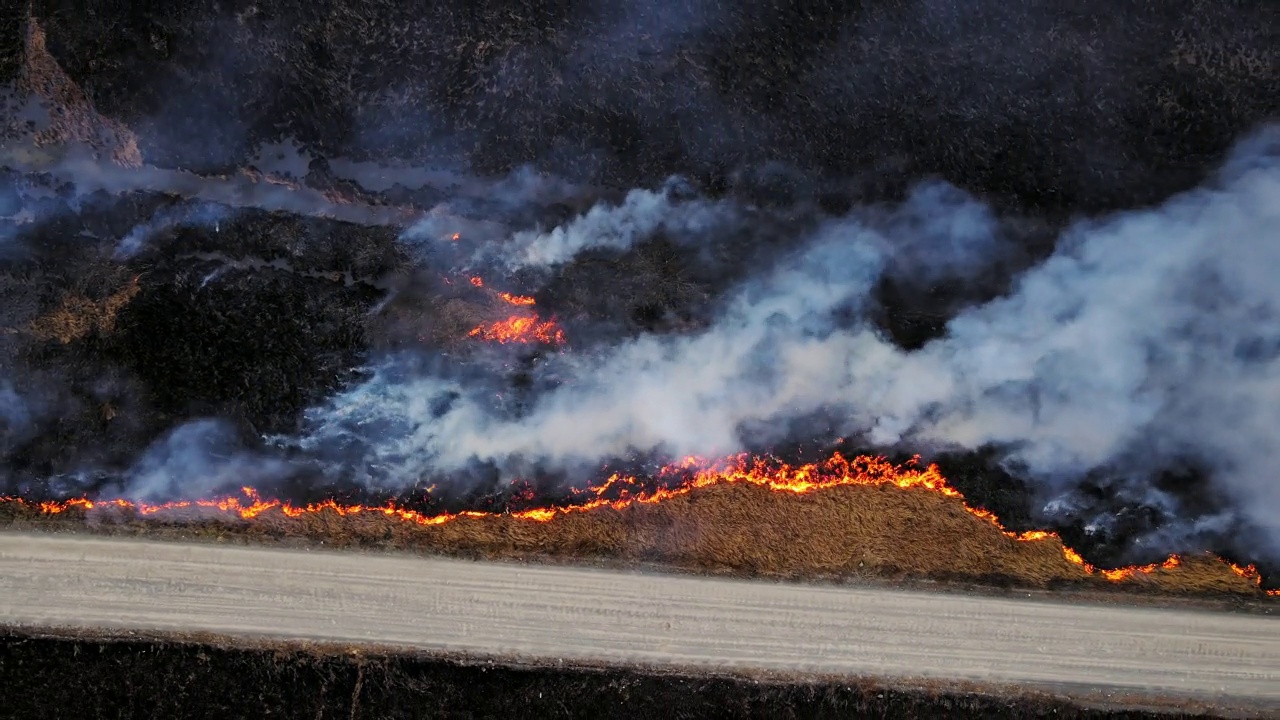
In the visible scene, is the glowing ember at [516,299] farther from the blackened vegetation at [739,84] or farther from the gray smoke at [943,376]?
the blackened vegetation at [739,84]

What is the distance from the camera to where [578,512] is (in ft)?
31.7

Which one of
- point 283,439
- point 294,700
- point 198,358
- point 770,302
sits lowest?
point 294,700

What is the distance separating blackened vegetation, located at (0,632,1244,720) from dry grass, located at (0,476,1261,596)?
1.30 meters

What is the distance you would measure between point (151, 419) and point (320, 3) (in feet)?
16.3

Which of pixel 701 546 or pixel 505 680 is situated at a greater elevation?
pixel 701 546

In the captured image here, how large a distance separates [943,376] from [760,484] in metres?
2.35

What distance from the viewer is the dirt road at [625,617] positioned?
948 centimetres

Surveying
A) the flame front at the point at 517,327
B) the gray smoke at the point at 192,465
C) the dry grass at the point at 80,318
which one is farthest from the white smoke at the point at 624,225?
the dry grass at the point at 80,318

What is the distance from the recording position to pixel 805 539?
966cm

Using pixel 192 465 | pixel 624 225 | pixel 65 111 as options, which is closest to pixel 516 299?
pixel 624 225

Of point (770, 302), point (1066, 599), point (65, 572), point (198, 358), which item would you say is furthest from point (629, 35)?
point (65, 572)

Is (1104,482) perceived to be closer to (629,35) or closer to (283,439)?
(629,35)

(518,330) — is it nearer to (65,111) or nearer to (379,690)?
(379,690)

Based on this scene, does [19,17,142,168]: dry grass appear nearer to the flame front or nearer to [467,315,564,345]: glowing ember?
the flame front
